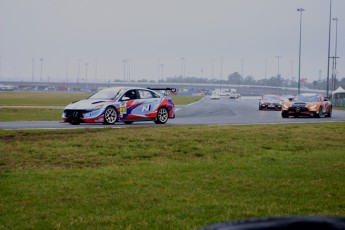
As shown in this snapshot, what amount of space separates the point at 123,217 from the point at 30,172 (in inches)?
138

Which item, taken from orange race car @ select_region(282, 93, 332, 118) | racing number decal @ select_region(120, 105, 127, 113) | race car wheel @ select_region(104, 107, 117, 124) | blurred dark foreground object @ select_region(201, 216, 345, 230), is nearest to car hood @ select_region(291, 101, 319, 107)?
orange race car @ select_region(282, 93, 332, 118)

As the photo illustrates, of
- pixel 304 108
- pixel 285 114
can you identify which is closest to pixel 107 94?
pixel 285 114

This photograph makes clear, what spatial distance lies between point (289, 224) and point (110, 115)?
18757mm

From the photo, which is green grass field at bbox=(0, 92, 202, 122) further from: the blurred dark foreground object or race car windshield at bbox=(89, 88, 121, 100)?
the blurred dark foreground object

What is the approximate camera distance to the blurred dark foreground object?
2.13m

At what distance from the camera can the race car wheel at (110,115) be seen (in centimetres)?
2056

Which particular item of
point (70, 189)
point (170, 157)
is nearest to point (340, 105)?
point (170, 157)

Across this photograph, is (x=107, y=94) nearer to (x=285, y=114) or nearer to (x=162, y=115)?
(x=162, y=115)

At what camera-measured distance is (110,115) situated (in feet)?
67.9

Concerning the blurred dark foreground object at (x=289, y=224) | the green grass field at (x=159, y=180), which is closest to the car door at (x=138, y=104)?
the green grass field at (x=159, y=180)

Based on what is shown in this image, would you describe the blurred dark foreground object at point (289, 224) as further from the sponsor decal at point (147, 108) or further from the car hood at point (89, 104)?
the sponsor decal at point (147, 108)

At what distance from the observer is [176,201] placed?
707 cm

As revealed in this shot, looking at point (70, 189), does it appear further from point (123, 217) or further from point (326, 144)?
point (326, 144)

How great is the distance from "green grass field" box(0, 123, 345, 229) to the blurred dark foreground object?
144 inches
